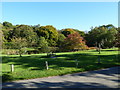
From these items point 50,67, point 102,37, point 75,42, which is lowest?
point 50,67

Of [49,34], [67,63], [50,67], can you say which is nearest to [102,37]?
[49,34]

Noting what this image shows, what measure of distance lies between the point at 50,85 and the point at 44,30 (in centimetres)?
3223

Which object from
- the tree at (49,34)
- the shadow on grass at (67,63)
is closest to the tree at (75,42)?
the tree at (49,34)

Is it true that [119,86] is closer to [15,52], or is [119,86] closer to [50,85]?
[50,85]

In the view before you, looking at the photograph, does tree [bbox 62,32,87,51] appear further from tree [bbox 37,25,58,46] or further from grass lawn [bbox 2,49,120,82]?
grass lawn [bbox 2,49,120,82]

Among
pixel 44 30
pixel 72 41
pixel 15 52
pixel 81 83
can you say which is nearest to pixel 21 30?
pixel 44 30

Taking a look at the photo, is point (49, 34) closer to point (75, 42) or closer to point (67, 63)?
point (75, 42)

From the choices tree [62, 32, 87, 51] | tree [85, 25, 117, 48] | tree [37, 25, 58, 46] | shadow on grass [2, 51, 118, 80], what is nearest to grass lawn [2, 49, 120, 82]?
shadow on grass [2, 51, 118, 80]

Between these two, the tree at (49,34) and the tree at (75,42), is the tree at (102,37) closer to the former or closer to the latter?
the tree at (75,42)

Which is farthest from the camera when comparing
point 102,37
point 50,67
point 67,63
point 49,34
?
point 49,34

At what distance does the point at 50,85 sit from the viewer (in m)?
5.18

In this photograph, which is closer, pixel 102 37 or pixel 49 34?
pixel 102 37

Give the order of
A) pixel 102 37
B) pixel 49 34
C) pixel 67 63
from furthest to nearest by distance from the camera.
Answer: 1. pixel 49 34
2. pixel 102 37
3. pixel 67 63

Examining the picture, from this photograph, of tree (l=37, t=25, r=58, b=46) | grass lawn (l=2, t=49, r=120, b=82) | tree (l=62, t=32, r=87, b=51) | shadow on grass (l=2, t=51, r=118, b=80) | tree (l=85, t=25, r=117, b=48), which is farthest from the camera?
tree (l=37, t=25, r=58, b=46)
